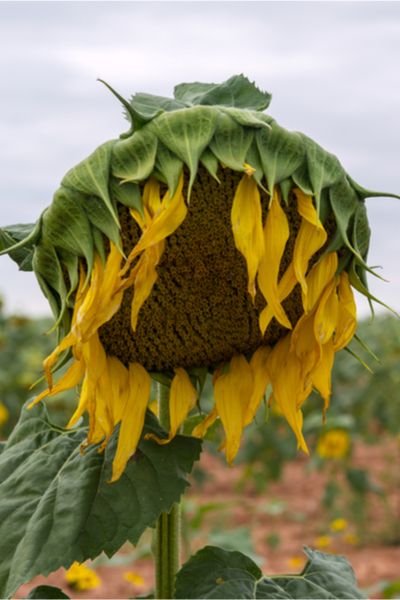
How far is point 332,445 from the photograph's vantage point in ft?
15.3

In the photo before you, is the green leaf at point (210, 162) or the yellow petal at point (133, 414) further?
the yellow petal at point (133, 414)

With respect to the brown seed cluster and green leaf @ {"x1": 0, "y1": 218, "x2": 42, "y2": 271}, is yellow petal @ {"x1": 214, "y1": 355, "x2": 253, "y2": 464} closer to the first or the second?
the brown seed cluster

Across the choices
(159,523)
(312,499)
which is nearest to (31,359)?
(312,499)

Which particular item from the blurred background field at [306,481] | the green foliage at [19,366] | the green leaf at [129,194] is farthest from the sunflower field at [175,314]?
the green foliage at [19,366]

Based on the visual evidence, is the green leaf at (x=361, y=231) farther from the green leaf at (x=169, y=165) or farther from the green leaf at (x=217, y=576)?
the green leaf at (x=217, y=576)

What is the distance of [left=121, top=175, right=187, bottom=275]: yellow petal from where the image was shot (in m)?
0.96

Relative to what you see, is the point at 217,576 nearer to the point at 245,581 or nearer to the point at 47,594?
the point at 245,581

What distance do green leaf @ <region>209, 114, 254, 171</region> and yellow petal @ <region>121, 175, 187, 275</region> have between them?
0.15 feet

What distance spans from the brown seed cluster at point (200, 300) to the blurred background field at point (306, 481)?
2477 mm

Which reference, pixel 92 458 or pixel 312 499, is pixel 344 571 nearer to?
pixel 92 458

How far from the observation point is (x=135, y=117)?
97cm

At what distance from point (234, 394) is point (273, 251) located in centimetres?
23

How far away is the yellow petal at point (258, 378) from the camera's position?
3.88ft

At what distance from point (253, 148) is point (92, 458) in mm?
418
